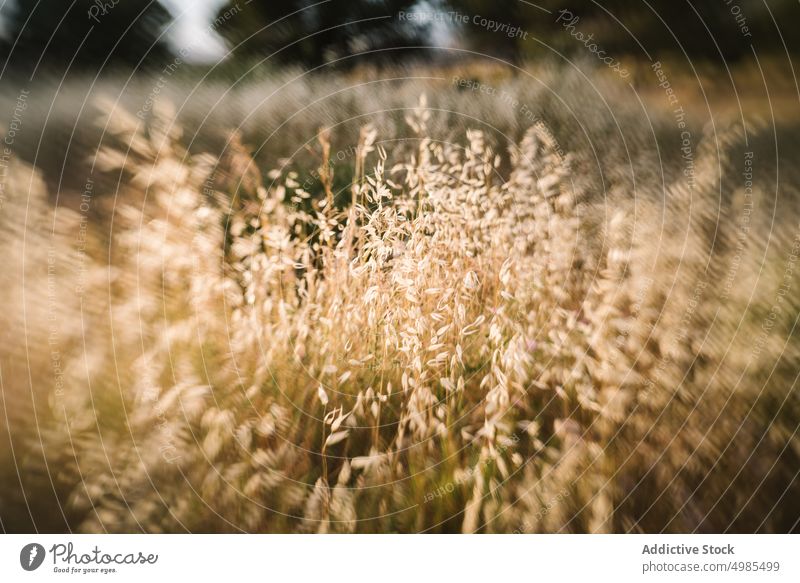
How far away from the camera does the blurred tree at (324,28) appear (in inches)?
60.2

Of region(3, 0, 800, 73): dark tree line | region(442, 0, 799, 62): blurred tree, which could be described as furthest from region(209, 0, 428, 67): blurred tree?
region(442, 0, 799, 62): blurred tree

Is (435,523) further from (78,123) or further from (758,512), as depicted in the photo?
(78,123)

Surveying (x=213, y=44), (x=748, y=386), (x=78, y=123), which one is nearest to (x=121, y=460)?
(x=78, y=123)

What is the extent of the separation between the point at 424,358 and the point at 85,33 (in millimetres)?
1418

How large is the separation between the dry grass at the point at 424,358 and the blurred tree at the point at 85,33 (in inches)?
9.1

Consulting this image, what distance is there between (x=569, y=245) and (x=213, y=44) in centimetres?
125

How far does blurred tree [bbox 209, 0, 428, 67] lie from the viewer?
5.02 ft
